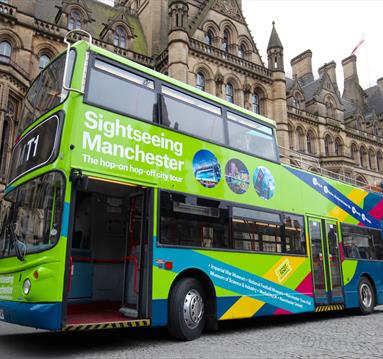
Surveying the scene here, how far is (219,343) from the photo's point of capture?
→ 7.06 m

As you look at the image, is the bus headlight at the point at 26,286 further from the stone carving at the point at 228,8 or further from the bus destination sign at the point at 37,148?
Answer: the stone carving at the point at 228,8

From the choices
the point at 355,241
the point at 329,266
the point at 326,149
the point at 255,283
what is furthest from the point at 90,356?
the point at 326,149

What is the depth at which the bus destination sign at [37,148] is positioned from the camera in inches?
256

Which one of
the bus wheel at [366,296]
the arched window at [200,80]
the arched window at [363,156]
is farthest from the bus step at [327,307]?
the arched window at [363,156]

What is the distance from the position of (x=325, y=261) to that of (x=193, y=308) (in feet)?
16.7

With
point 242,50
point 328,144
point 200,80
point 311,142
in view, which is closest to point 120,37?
point 200,80

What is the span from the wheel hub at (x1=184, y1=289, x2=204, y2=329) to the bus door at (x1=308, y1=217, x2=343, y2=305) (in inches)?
166

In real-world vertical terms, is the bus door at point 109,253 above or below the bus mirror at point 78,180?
below

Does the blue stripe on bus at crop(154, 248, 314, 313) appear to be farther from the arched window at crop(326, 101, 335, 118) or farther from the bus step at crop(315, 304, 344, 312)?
the arched window at crop(326, 101, 335, 118)

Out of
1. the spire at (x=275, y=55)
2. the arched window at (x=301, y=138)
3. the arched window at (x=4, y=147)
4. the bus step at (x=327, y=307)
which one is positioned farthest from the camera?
the arched window at (x=301, y=138)

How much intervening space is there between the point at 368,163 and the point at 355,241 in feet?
123

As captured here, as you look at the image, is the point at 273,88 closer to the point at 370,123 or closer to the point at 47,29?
the point at 47,29

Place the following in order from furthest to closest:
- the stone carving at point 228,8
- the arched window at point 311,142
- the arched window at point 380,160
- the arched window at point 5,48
→ 1. the arched window at point 380,160
2. the arched window at point 311,142
3. the stone carving at point 228,8
4. the arched window at point 5,48

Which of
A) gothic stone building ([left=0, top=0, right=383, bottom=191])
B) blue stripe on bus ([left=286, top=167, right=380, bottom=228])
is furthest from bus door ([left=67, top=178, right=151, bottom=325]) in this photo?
gothic stone building ([left=0, top=0, right=383, bottom=191])
